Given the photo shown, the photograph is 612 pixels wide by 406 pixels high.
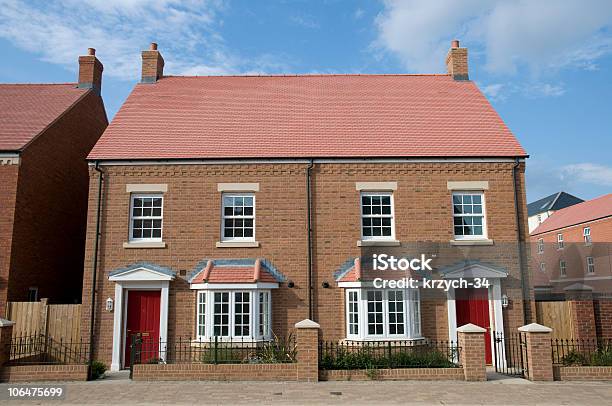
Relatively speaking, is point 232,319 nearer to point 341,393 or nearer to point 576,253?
point 341,393

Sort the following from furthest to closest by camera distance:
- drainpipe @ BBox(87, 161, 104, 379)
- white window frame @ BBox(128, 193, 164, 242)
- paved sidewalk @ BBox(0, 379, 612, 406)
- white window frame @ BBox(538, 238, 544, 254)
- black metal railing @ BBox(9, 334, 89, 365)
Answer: white window frame @ BBox(538, 238, 544, 254) < white window frame @ BBox(128, 193, 164, 242) < drainpipe @ BBox(87, 161, 104, 379) < black metal railing @ BBox(9, 334, 89, 365) < paved sidewalk @ BBox(0, 379, 612, 406)

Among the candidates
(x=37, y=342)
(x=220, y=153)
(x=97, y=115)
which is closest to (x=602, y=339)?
(x=220, y=153)

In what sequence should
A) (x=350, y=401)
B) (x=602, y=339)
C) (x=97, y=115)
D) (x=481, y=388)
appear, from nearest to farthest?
(x=350, y=401) < (x=481, y=388) < (x=602, y=339) < (x=97, y=115)

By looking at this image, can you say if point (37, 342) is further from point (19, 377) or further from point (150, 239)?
point (150, 239)

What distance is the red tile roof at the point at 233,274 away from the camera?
15.8 meters

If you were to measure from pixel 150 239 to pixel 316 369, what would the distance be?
7.25 metres

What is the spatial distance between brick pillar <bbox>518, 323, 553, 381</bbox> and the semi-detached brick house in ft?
10.2

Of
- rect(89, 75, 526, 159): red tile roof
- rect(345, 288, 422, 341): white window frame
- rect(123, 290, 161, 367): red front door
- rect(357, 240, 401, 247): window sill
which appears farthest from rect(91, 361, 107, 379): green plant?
rect(357, 240, 401, 247): window sill

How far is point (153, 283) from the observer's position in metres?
16.5

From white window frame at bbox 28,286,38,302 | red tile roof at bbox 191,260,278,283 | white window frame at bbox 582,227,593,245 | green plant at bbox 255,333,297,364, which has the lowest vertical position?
green plant at bbox 255,333,297,364

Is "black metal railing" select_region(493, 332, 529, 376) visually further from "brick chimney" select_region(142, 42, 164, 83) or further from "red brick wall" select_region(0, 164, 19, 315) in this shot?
"brick chimney" select_region(142, 42, 164, 83)

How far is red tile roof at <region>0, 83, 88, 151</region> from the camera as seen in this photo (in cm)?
1781

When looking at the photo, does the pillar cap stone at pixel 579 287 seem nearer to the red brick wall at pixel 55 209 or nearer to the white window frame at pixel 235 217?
the white window frame at pixel 235 217

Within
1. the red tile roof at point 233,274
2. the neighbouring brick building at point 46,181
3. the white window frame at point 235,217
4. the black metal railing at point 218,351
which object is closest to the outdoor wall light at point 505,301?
the black metal railing at point 218,351
